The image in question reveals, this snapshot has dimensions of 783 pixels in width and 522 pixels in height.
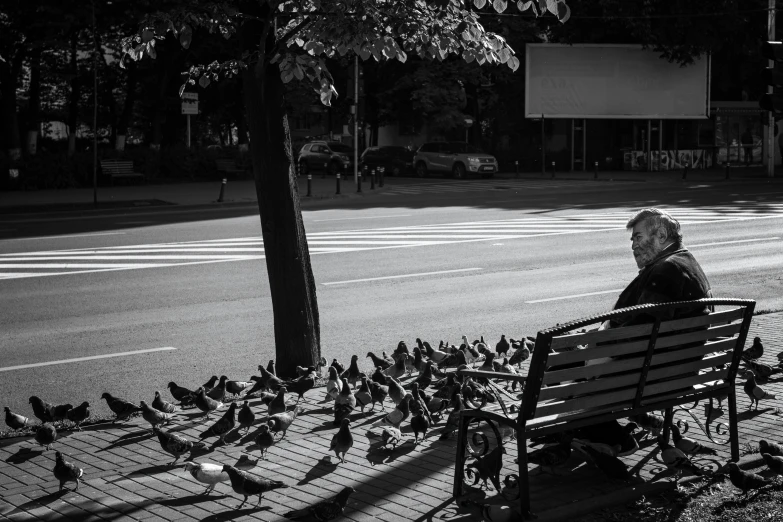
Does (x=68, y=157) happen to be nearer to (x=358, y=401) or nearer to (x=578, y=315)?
(x=578, y=315)

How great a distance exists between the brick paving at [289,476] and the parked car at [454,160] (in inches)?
1485

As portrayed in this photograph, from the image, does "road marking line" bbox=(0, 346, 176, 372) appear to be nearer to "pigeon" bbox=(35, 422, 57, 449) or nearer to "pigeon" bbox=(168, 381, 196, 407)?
"pigeon" bbox=(168, 381, 196, 407)

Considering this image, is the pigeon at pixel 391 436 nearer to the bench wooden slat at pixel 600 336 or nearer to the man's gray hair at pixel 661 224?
the bench wooden slat at pixel 600 336

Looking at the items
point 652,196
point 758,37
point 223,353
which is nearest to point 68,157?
point 652,196

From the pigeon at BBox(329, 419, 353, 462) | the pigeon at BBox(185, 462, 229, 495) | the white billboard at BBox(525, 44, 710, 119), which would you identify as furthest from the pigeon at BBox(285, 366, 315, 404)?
the white billboard at BBox(525, 44, 710, 119)

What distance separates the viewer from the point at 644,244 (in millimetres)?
6090

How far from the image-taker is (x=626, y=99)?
1900 inches

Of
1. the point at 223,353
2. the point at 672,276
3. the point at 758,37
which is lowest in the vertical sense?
the point at 223,353

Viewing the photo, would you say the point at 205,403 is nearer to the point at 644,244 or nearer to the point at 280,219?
the point at 280,219

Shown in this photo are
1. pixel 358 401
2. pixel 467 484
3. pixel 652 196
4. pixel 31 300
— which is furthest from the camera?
pixel 652 196

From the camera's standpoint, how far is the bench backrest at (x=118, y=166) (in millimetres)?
38406

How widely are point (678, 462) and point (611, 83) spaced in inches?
1749

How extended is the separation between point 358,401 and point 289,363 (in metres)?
1.48

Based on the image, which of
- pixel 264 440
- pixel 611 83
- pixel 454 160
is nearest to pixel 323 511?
pixel 264 440
